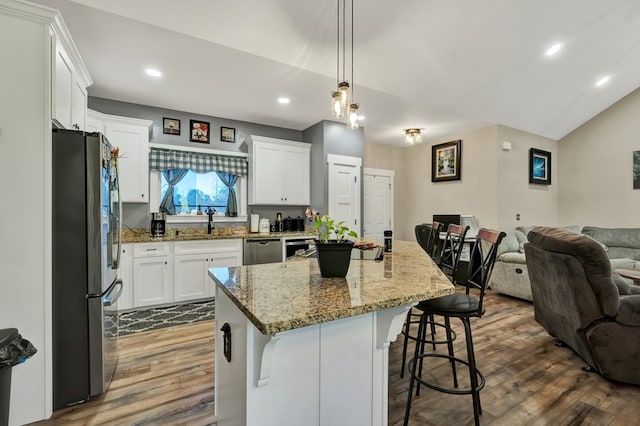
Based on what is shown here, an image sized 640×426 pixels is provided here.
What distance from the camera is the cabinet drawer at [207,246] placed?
3609mm

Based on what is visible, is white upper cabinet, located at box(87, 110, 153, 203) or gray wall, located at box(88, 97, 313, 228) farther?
gray wall, located at box(88, 97, 313, 228)

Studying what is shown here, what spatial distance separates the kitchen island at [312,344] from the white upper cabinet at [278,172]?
3.12 m

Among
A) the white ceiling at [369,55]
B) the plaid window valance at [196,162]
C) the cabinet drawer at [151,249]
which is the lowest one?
the cabinet drawer at [151,249]

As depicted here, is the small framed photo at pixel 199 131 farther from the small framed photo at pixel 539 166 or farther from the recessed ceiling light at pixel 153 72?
the small framed photo at pixel 539 166

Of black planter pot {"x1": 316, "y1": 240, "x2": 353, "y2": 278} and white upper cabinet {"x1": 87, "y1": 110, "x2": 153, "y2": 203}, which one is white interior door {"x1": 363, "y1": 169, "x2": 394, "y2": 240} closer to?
white upper cabinet {"x1": 87, "y1": 110, "x2": 153, "y2": 203}

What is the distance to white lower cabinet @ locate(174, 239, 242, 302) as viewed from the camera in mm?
3604

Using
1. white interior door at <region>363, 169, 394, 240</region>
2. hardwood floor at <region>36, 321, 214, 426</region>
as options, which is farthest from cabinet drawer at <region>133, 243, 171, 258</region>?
white interior door at <region>363, 169, 394, 240</region>

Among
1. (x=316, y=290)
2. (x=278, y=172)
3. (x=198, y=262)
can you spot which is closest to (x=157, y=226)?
(x=198, y=262)

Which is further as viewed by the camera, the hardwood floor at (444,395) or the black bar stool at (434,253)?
the black bar stool at (434,253)

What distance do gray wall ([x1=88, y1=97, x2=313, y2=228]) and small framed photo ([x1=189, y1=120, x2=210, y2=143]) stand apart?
0.17ft

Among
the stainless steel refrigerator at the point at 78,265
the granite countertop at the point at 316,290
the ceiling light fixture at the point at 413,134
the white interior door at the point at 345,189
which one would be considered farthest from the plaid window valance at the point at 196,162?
the granite countertop at the point at 316,290

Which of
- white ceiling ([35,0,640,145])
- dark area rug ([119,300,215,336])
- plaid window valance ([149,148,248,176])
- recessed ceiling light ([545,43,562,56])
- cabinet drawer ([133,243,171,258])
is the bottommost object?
dark area rug ([119,300,215,336])

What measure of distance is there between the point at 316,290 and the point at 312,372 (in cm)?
29

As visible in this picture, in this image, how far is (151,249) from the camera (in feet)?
11.4
